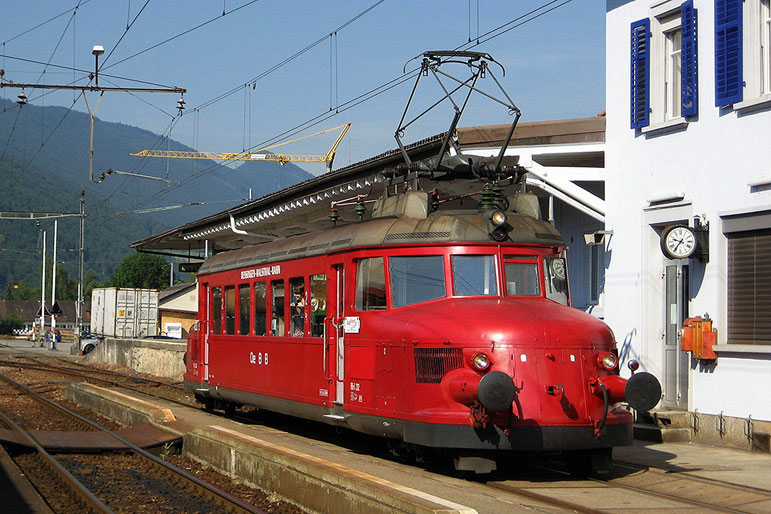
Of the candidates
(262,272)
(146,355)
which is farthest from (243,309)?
(146,355)

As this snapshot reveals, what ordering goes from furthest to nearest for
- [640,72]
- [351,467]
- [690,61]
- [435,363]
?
[640,72]
[690,61]
[351,467]
[435,363]

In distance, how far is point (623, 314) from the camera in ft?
54.5

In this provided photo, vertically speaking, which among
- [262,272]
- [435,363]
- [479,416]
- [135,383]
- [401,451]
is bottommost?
[135,383]

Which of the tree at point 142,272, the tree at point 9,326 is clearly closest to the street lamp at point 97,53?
the tree at point 9,326

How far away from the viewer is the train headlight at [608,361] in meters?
10.6

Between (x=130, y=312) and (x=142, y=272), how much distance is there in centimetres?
8618

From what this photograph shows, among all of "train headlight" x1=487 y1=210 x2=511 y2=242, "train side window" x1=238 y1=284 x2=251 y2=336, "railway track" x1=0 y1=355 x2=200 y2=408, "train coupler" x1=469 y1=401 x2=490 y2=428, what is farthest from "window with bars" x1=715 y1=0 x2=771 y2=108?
"railway track" x1=0 y1=355 x2=200 y2=408

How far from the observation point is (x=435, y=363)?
34.7ft

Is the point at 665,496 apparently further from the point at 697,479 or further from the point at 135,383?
the point at 135,383

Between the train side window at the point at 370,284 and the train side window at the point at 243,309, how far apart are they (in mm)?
4422

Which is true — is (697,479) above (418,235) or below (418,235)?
below

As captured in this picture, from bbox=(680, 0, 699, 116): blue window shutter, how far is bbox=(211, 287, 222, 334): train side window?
8.32 metres

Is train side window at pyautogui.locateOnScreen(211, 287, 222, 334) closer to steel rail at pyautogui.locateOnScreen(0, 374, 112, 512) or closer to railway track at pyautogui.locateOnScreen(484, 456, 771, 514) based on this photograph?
steel rail at pyautogui.locateOnScreen(0, 374, 112, 512)

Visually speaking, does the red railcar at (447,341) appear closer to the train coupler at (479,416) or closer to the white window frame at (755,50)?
the train coupler at (479,416)
